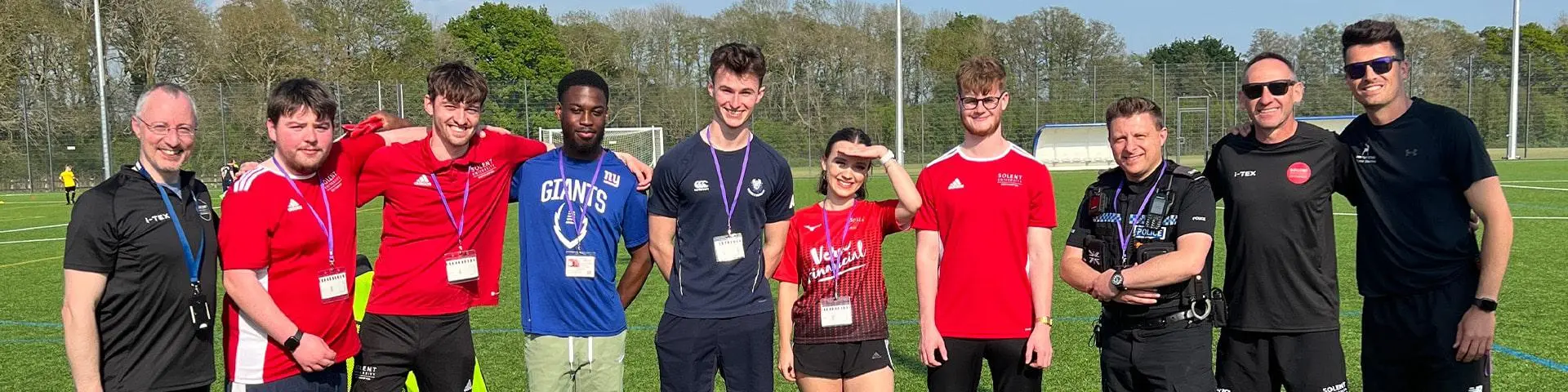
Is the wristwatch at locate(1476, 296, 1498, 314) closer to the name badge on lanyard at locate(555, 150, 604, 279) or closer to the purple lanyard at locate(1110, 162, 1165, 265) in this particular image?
the purple lanyard at locate(1110, 162, 1165, 265)

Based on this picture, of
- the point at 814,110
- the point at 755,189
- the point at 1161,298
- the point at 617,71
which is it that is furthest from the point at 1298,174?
the point at 617,71

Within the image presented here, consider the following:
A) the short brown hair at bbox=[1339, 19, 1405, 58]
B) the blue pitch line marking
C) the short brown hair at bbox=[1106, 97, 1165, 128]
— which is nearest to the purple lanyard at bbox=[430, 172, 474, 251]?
the short brown hair at bbox=[1106, 97, 1165, 128]

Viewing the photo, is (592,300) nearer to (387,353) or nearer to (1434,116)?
(387,353)

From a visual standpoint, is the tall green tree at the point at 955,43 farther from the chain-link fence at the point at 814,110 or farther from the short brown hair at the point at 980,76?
the short brown hair at the point at 980,76

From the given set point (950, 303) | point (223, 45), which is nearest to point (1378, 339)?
point (950, 303)

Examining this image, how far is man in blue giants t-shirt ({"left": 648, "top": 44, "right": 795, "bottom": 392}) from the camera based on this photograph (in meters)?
3.92

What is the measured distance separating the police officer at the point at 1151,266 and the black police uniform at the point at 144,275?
11.2 ft

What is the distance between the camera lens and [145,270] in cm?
331

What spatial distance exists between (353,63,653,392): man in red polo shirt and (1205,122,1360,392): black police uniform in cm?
264

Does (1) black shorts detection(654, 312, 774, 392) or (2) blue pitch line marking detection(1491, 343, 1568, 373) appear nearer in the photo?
(1) black shorts detection(654, 312, 774, 392)

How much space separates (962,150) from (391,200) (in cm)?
255

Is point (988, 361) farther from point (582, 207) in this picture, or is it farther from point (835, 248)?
point (582, 207)

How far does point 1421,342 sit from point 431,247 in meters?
4.26

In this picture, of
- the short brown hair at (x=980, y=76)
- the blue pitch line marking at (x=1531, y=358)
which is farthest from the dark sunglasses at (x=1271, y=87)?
the blue pitch line marking at (x=1531, y=358)
